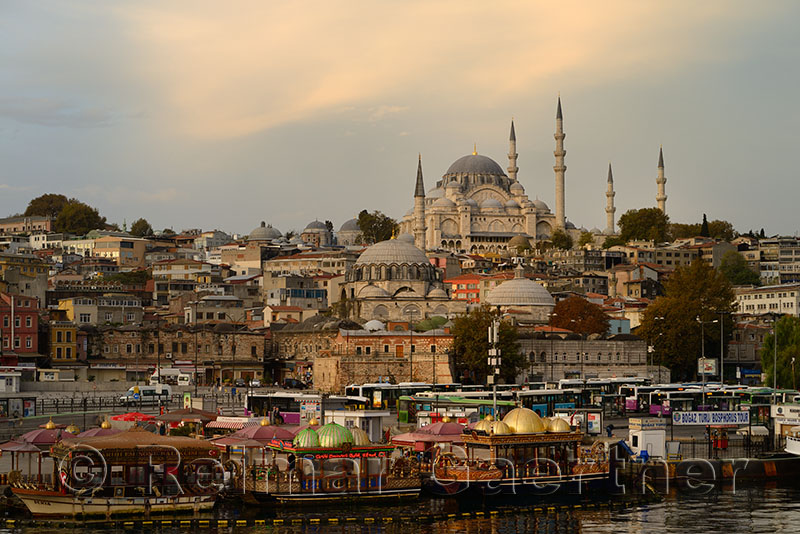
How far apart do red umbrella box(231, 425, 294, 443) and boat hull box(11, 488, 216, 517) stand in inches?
147

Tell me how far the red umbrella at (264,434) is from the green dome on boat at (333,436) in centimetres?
234

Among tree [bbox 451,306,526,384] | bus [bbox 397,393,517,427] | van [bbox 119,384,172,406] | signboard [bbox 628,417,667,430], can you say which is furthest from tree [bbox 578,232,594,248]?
signboard [bbox 628,417,667,430]

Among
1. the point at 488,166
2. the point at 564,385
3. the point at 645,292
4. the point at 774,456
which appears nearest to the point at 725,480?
the point at 774,456

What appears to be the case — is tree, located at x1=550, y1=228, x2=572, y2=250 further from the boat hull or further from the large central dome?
the boat hull

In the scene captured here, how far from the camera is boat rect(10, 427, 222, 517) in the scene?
25000 millimetres

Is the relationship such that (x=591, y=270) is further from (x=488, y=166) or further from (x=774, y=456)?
(x=774, y=456)

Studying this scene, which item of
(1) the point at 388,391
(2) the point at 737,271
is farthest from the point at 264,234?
(1) the point at 388,391

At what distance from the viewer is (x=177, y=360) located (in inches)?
2395

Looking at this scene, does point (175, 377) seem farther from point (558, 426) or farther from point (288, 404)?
point (558, 426)

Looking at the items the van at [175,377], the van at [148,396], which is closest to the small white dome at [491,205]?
the van at [175,377]

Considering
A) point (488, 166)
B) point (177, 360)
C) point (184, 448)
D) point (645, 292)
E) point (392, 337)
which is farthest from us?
point (488, 166)

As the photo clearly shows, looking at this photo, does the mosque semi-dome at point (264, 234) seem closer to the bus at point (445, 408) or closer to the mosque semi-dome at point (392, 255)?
the mosque semi-dome at point (392, 255)

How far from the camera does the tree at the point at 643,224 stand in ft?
363

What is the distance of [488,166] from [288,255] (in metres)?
26.6
